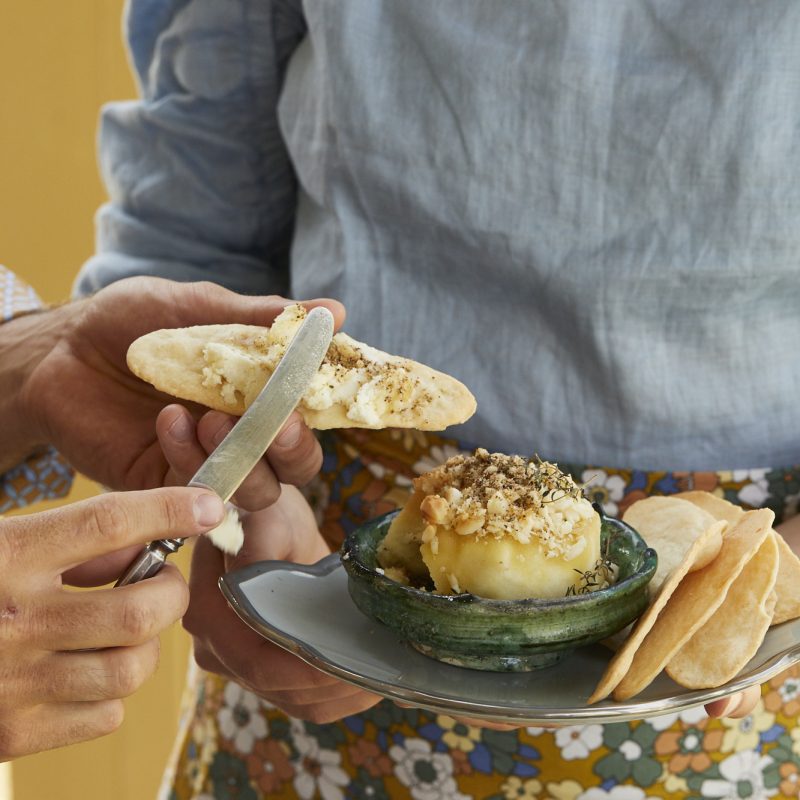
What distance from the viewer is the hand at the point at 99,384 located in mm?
1021

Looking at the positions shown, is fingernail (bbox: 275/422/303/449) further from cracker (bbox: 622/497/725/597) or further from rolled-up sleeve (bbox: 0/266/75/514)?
rolled-up sleeve (bbox: 0/266/75/514)

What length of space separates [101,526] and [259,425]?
147 millimetres

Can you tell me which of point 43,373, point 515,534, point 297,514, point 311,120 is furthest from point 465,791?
point 311,120

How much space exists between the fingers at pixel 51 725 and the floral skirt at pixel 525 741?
→ 40 centimetres

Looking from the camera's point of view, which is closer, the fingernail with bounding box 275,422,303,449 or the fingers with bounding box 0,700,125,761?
the fingers with bounding box 0,700,125,761

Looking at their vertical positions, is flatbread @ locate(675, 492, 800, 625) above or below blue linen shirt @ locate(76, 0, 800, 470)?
below

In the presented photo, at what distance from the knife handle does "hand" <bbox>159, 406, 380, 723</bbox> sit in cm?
15

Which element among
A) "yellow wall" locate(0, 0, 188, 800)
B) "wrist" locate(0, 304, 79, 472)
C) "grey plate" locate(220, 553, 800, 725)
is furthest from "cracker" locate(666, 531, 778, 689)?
"yellow wall" locate(0, 0, 188, 800)

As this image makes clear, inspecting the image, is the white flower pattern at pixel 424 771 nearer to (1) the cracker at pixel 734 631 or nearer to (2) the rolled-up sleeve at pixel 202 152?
(1) the cracker at pixel 734 631

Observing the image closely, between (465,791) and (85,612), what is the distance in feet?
1.87

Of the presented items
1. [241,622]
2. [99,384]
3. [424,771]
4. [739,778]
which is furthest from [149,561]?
[739,778]

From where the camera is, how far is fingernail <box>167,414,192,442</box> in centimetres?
88

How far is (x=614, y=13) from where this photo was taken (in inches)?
38.4

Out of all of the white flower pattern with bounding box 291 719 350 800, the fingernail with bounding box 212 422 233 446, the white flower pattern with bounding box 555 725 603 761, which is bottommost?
the white flower pattern with bounding box 291 719 350 800
